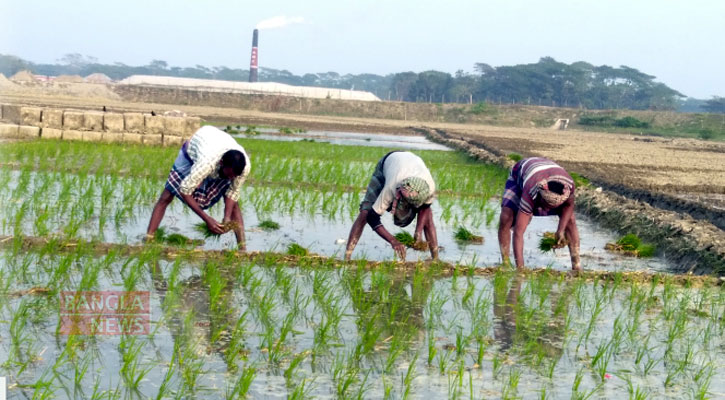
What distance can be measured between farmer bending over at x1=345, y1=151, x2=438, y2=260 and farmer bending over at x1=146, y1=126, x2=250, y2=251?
88 centimetres

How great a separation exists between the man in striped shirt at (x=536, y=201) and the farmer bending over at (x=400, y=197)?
582 millimetres

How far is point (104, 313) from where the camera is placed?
4.06 meters

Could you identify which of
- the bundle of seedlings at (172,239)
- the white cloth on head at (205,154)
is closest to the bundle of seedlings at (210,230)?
the bundle of seedlings at (172,239)

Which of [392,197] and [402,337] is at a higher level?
[392,197]

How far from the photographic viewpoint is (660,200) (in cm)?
1111

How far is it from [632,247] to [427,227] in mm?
2357

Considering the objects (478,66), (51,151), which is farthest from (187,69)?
(51,151)

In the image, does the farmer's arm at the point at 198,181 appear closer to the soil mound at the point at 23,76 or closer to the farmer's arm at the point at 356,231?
the farmer's arm at the point at 356,231

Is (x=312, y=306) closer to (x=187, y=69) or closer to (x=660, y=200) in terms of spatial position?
(x=660, y=200)

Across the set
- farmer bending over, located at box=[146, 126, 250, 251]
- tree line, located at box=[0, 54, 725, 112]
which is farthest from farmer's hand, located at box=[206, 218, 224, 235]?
tree line, located at box=[0, 54, 725, 112]

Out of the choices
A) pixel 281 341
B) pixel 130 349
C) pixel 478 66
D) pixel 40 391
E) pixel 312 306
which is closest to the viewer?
pixel 40 391

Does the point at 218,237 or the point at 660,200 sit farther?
the point at 660,200

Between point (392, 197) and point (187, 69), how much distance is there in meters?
143

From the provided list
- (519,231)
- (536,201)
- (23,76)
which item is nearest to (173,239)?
(519,231)
